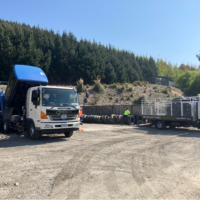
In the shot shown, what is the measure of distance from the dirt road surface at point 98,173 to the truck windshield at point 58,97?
101 inches

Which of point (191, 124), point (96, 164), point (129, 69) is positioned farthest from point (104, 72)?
point (96, 164)

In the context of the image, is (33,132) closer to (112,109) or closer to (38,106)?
(38,106)

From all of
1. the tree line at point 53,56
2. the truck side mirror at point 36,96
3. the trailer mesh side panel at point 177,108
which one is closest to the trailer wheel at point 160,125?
the trailer mesh side panel at point 177,108

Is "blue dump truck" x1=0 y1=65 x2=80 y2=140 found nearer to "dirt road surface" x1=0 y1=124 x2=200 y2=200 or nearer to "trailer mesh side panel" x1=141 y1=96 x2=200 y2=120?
"dirt road surface" x1=0 y1=124 x2=200 y2=200

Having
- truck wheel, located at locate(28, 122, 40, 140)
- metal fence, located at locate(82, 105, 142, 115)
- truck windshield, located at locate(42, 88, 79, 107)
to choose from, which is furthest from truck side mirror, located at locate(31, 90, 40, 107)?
metal fence, located at locate(82, 105, 142, 115)

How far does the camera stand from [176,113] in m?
16.0

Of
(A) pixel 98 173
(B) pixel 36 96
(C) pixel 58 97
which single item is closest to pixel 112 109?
(C) pixel 58 97

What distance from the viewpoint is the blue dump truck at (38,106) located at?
10.3 m

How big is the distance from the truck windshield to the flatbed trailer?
8583mm

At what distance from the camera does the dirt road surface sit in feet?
14.5

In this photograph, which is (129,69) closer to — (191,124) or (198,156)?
(191,124)

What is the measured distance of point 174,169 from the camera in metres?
6.16

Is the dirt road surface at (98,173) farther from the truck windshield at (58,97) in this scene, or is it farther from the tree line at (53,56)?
the tree line at (53,56)

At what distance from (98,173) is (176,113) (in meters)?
11.9
